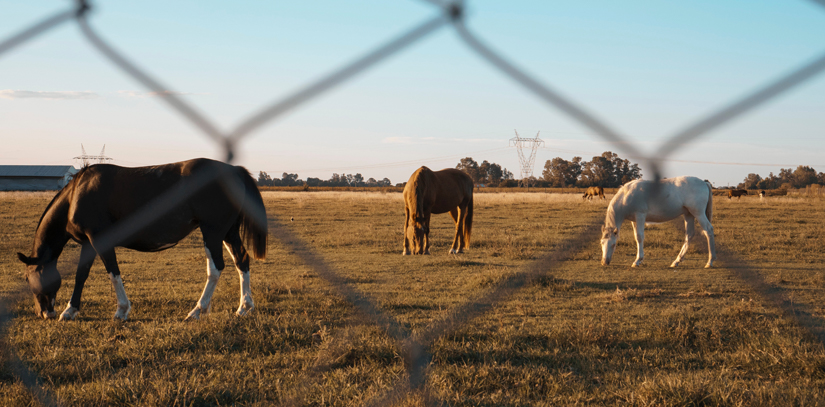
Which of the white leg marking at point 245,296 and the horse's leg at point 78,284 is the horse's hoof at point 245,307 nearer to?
the white leg marking at point 245,296

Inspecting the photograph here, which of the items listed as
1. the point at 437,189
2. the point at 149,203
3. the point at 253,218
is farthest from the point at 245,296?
the point at 437,189

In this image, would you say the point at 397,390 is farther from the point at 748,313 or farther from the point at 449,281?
the point at 449,281

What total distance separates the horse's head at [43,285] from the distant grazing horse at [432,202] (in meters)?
7.15

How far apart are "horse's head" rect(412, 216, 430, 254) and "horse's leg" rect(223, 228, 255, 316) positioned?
5.79m

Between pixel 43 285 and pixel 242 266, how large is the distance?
1.96 meters

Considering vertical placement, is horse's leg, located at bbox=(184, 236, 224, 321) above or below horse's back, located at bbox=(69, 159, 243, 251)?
below

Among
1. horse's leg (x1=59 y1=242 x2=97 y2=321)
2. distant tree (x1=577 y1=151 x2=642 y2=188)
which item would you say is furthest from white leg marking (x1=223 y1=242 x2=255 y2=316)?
distant tree (x1=577 y1=151 x2=642 y2=188)

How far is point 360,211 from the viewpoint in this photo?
26562 mm

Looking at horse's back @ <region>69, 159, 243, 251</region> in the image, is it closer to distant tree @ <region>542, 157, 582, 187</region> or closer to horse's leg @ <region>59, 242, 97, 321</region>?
horse's leg @ <region>59, 242, 97, 321</region>

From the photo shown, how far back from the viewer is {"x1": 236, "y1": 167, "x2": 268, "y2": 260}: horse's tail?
562cm

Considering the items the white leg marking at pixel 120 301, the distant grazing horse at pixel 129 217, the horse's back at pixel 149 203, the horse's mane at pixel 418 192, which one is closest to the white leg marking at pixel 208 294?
the distant grazing horse at pixel 129 217

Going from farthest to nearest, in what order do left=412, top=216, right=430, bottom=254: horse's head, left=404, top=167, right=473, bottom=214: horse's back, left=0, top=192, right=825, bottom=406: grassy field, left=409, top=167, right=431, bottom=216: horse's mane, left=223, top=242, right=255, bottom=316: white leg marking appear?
left=404, top=167, right=473, bottom=214: horse's back
left=409, top=167, right=431, bottom=216: horse's mane
left=412, top=216, right=430, bottom=254: horse's head
left=223, top=242, right=255, bottom=316: white leg marking
left=0, top=192, right=825, bottom=406: grassy field

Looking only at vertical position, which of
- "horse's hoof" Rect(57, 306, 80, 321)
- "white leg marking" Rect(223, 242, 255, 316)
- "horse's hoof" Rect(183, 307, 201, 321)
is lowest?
"horse's hoof" Rect(57, 306, 80, 321)

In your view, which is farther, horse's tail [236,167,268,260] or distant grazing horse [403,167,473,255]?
distant grazing horse [403,167,473,255]
